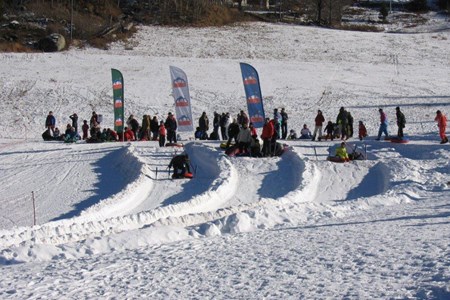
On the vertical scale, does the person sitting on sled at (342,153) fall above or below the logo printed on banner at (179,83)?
below

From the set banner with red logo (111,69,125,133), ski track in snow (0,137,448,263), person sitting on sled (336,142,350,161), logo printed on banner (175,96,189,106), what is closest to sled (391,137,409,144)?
ski track in snow (0,137,448,263)

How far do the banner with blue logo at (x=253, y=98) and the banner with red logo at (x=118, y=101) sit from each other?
4749 millimetres

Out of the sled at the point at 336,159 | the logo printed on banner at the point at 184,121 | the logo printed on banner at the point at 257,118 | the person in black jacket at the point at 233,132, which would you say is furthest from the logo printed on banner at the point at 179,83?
the sled at the point at 336,159

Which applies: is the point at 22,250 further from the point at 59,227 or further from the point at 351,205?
the point at 351,205

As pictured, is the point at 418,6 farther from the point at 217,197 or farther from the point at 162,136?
the point at 217,197

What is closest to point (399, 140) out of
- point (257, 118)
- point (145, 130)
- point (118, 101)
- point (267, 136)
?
point (257, 118)

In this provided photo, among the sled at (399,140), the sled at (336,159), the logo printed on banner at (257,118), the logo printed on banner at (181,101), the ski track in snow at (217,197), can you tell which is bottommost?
the ski track in snow at (217,197)

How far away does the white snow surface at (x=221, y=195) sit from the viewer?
31.7ft

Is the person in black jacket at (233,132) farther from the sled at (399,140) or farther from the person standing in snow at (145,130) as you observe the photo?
the sled at (399,140)

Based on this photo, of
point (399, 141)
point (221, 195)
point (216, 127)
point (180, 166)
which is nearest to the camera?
point (221, 195)

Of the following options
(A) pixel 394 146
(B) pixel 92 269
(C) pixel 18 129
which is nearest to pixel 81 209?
(B) pixel 92 269

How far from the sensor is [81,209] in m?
17.7

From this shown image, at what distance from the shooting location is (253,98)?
24.8 meters

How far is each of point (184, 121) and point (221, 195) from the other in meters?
6.24
